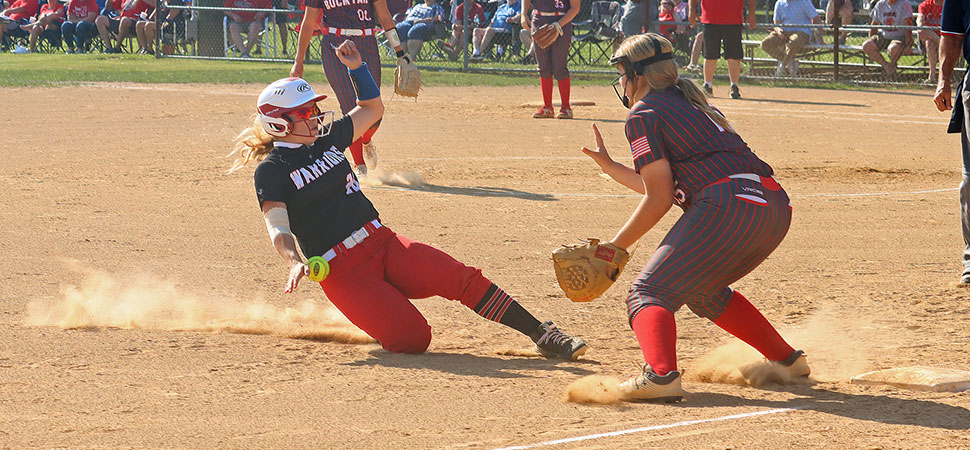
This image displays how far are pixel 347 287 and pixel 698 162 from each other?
5.83 feet

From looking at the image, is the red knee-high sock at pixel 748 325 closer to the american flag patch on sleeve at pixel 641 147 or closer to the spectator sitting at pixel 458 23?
the american flag patch on sleeve at pixel 641 147

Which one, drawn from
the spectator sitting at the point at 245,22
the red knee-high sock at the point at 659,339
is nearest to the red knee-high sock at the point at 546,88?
the red knee-high sock at the point at 659,339

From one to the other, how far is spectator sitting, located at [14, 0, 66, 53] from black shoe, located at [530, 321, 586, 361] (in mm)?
23897

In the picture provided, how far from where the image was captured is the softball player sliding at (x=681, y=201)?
459 centimetres

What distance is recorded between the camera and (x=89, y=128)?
13656 millimetres

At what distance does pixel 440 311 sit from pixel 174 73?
15118mm

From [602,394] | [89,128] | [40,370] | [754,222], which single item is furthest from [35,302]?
[89,128]

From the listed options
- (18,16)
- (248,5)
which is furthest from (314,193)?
(18,16)

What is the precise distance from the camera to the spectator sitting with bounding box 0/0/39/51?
27297 millimetres

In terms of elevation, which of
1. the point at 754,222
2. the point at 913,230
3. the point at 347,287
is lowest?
the point at 913,230

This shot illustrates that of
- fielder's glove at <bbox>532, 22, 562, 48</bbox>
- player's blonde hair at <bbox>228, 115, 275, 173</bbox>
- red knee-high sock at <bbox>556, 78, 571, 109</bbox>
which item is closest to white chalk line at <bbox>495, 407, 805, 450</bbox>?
player's blonde hair at <bbox>228, 115, 275, 173</bbox>

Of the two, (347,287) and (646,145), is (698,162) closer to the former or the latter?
(646,145)

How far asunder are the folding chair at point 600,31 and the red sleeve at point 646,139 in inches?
671

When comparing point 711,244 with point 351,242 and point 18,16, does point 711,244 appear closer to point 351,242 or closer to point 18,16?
point 351,242
